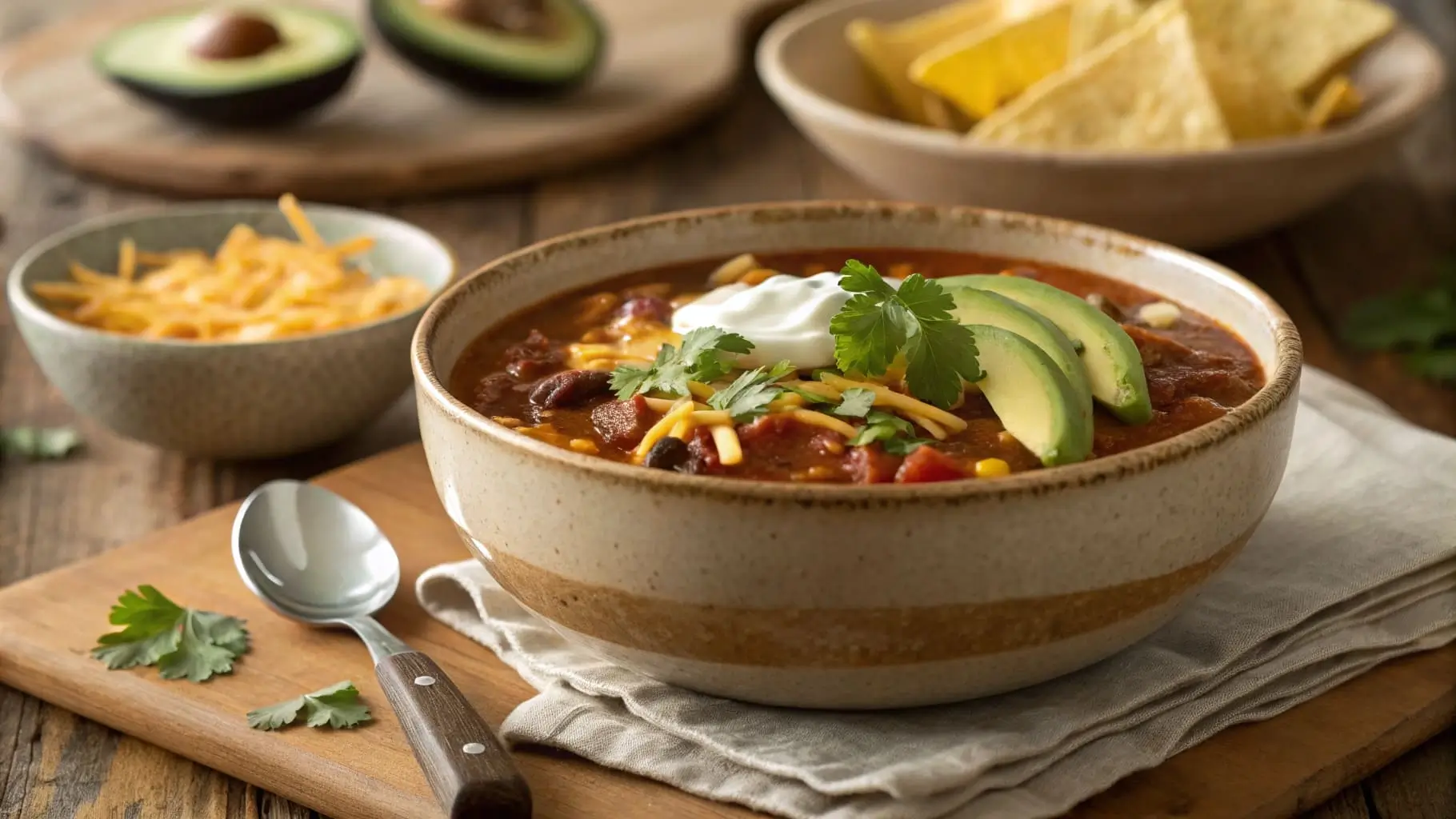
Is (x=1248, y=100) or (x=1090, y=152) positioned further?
A: (x=1248, y=100)

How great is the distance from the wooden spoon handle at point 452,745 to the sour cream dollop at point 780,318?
662 millimetres

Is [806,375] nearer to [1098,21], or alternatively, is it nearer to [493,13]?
[1098,21]

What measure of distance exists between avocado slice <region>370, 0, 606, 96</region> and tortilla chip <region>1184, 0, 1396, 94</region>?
2.19m

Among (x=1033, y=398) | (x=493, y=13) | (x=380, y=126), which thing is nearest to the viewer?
(x=1033, y=398)

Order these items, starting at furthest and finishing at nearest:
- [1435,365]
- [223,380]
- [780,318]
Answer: [1435,365]
[223,380]
[780,318]

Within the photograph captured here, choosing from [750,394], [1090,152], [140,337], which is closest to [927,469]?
[750,394]

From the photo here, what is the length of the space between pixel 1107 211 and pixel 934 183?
1.49 ft

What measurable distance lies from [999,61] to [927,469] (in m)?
2.63

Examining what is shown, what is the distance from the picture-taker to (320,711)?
2.49 meters

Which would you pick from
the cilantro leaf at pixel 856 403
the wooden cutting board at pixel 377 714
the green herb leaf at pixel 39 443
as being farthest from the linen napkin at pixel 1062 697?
the green herb leaf at pixel 39 443

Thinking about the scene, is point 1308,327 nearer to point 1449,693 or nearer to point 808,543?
point 1449,693

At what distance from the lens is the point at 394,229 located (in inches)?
157

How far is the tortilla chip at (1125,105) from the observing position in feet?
13.8

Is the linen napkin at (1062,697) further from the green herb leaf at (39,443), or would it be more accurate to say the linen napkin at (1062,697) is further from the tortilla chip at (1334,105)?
the tortilla chip at (1334,105)
